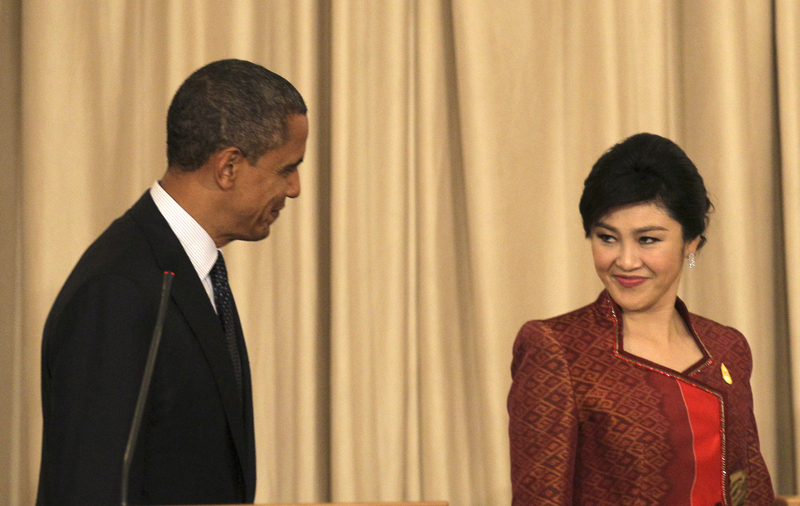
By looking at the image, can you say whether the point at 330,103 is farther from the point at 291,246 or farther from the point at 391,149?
the point at 291,246

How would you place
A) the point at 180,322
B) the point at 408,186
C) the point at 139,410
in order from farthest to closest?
the point at 408,186
the point at 180,322
the point at 139,410

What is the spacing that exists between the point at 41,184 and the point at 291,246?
0.89m

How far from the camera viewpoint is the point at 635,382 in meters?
1.76

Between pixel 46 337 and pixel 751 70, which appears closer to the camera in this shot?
pixel 46 337

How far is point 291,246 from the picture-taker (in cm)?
289

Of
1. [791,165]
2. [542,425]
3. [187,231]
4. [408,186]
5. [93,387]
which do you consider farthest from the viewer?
[408,186]

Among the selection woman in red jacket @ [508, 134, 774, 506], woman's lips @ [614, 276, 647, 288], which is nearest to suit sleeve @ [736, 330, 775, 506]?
woman in red jacket @ [508, 134, 774, 506]

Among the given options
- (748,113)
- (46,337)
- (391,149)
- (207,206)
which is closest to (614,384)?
(207,206)

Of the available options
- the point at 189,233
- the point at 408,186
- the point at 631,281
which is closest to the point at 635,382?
the point at 631,281

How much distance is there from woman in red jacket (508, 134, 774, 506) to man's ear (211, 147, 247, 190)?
0.73 metres

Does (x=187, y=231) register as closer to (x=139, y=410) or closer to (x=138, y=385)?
(x=138, y=385)

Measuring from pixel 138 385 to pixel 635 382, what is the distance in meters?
1.05

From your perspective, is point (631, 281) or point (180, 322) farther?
point (631, 281)

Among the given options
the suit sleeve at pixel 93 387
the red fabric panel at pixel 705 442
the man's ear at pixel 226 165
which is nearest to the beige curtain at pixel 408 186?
the red fabric panel at pixel 705 442
